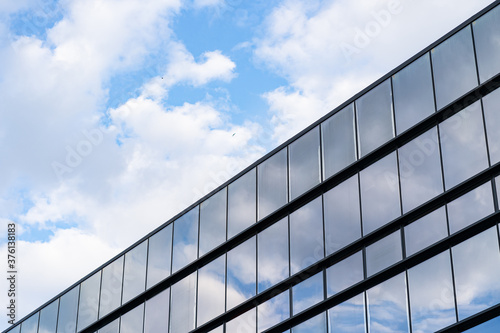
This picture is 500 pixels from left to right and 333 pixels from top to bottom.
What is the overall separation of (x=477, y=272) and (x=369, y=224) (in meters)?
4.44

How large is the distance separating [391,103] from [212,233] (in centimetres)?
929

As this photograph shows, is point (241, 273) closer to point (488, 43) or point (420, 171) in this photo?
point (420, 171)

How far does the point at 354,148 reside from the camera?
28.2 m

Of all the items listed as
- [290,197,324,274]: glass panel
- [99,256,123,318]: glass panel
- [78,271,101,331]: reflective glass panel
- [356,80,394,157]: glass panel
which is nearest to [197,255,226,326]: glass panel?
[290,197,324,274]: glass panel

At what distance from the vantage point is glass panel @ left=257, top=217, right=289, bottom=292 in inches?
1145

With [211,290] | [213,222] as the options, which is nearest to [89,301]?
[211,290]

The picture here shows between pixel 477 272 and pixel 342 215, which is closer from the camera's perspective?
pixel 477 272

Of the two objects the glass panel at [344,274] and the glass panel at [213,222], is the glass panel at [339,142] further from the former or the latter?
the glass panel at [213,222]

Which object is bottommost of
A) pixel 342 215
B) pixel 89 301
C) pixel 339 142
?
pixel 342 215

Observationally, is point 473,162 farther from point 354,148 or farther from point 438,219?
point 354,148

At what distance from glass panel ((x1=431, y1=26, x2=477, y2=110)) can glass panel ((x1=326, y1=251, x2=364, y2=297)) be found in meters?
5.47

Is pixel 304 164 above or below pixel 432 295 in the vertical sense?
above

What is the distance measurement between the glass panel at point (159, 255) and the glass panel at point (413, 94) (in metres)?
12.3

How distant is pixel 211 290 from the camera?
3183cm
